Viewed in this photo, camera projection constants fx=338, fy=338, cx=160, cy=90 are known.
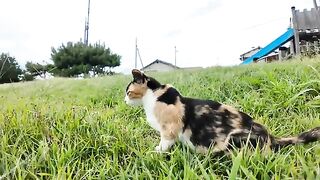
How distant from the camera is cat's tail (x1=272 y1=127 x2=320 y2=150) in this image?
231 centimetres

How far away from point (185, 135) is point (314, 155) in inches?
34.9

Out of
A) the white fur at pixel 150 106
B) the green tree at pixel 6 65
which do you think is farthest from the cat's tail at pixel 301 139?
the green tree at pixel 6 65

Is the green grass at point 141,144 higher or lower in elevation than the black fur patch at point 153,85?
lower

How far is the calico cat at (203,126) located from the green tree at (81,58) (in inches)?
803

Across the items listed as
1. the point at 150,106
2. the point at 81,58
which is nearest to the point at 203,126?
the point at 150,106

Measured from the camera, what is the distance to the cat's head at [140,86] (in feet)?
9.07

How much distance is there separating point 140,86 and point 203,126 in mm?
649

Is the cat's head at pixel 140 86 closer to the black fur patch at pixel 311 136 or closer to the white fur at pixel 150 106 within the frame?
the white fur at pixel 150 106

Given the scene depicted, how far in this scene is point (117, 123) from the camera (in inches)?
130

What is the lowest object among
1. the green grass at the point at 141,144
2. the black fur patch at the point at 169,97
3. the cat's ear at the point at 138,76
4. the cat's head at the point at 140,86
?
the green grass at the point at 141,144

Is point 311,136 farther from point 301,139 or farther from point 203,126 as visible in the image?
point 203,126

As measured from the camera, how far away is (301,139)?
2.38 meters

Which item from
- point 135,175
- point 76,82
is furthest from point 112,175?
point 76,82

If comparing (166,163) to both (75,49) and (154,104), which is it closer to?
(154,104)
